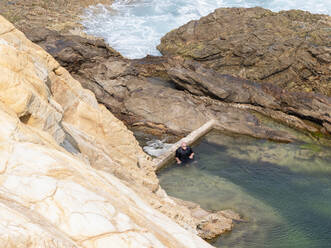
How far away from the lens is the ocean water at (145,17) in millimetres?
47969

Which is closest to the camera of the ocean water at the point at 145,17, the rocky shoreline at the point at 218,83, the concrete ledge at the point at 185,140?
the concrete ledge at the point at 185,140

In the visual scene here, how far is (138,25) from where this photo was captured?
55.9 metres

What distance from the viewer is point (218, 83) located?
86.1 ft

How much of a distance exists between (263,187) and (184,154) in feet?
14.4

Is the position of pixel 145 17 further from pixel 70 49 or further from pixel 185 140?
pixel 185 140

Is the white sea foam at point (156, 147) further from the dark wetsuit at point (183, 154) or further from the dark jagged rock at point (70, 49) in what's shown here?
the dark jagged rock at point (70, 49)

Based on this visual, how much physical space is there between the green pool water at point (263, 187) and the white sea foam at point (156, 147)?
163cm

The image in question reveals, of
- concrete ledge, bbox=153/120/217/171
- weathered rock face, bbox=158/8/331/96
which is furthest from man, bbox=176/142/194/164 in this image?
weathered rock face, bbox=158/8/331/96

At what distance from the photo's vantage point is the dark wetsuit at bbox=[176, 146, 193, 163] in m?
18.3

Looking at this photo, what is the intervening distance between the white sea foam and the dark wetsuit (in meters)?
1.43

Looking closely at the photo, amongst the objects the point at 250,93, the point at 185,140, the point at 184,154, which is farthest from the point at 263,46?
the point at 184,154

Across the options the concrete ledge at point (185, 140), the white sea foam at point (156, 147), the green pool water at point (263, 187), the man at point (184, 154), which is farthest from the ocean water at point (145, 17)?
the man at point (184, 154)

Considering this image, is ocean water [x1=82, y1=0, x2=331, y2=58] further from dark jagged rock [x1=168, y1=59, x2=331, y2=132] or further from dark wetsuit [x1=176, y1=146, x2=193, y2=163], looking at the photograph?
dark wetsuit [x1=176, y1=146, x2=193, y2=163]

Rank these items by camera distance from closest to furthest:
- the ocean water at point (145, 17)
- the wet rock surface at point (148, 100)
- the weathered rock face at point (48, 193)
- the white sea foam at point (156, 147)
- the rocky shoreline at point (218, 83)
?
the weathered rock face at point (48, 193)
the white sea foam at point (156, 147)
the wet rock surface at point (148, 100)
the rocky shoreline at point (218, 83)
the ocean water at point (145, 17)
